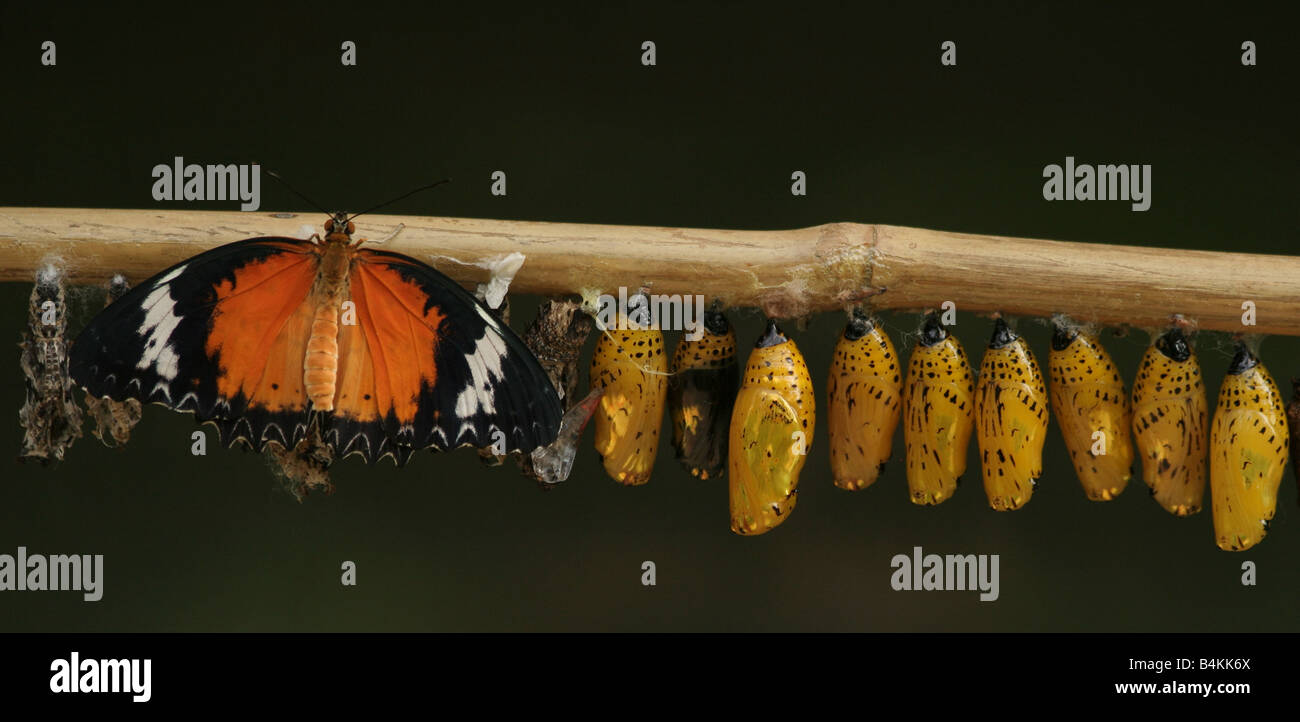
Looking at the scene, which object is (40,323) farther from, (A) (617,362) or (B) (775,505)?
(B) (775,505)

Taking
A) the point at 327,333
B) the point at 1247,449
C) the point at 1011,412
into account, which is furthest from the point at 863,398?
the point at 327,333

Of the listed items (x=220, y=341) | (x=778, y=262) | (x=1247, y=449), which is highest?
(x=778, y=262)

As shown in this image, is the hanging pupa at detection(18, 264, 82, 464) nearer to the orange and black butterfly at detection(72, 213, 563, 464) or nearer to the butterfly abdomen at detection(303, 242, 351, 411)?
the orange and black butterfly at detection(72, 213, 563, 464)

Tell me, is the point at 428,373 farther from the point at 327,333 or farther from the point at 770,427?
the point at 770,427

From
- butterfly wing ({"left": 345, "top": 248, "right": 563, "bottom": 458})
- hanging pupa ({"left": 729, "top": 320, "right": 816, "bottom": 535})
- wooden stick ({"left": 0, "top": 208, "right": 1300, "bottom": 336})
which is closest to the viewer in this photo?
butterfly wing ({"left": 345, "top": 248, "right": 563, "bottom": 458})

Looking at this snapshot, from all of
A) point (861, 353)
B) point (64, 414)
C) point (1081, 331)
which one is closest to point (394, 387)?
point (64, 414)

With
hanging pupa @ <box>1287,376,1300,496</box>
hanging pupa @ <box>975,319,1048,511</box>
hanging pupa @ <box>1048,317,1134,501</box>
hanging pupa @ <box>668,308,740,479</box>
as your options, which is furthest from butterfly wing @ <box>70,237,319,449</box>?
hanging pupa @ <box>1287,376,1300,496</box>
